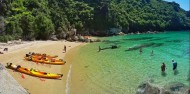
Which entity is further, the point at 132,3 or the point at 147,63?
the point at 132,3

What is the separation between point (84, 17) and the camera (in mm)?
118750

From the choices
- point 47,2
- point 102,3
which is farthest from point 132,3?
point 47,2

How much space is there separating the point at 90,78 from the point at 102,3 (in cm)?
9791

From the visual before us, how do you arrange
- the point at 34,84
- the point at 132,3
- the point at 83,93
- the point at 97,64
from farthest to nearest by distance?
the point at 132,3 < the point at 97,64 < the point at 34,84 < the point at 83,93

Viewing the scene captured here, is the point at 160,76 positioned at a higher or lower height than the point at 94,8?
lower

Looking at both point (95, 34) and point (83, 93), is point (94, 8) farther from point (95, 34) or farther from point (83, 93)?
point (83, 93)

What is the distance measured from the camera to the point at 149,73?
34.3 meters

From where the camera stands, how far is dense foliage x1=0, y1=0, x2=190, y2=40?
7806 centimetres

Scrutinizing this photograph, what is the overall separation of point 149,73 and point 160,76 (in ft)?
7.13

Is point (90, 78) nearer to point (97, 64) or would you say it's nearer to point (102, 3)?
point (97, 64)

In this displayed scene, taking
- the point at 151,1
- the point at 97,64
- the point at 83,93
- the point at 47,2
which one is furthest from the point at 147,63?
the point at 151,1

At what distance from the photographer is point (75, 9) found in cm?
11988

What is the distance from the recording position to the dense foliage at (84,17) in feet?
256

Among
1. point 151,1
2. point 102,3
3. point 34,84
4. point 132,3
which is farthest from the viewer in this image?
Result: point 151,1
